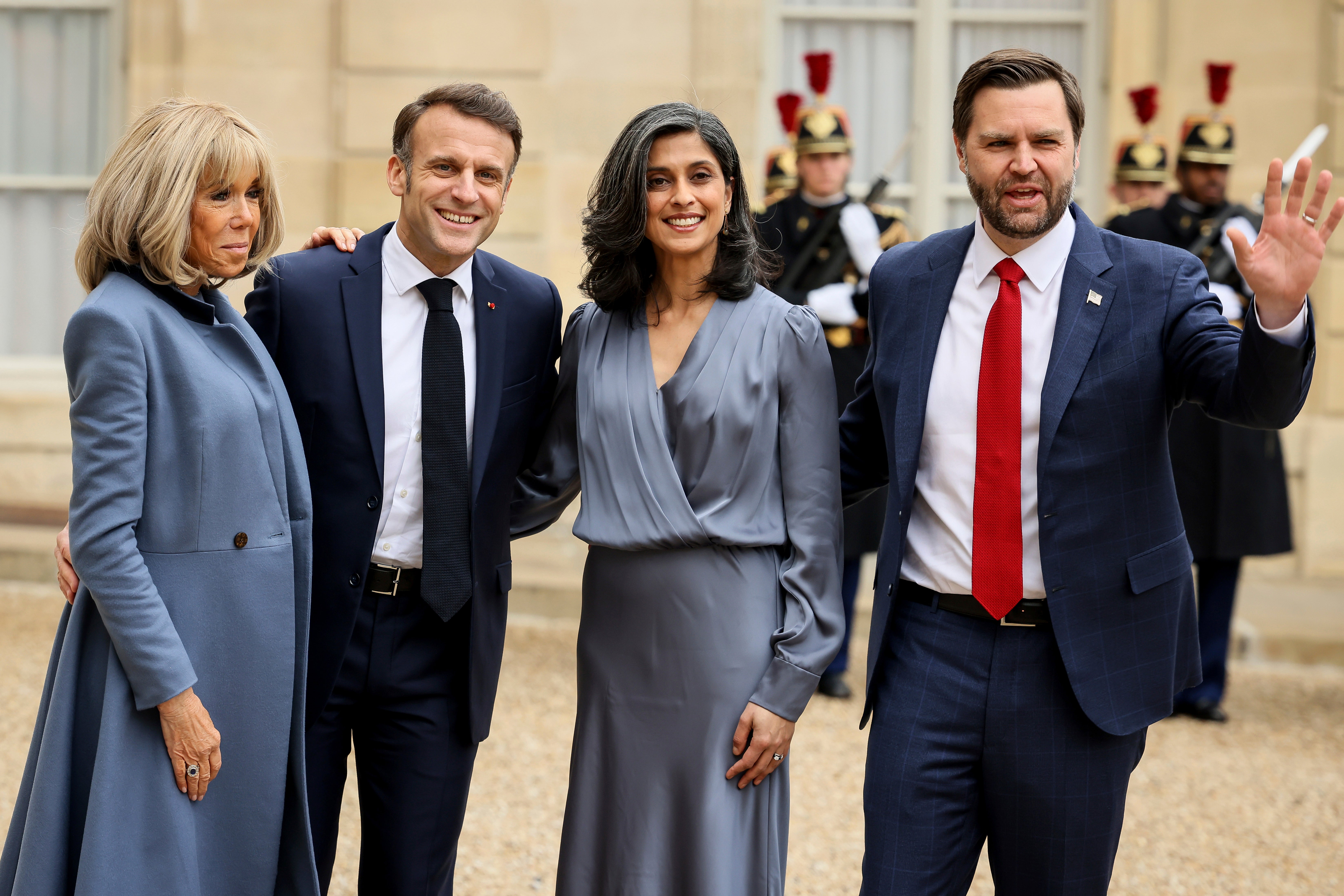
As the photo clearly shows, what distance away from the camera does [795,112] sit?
665cm

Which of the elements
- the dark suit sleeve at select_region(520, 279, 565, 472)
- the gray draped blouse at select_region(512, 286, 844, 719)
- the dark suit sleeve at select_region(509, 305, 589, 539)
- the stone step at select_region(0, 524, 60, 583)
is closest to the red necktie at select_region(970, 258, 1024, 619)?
the gray draped blouse at select_region(512, 286, 844, 719)

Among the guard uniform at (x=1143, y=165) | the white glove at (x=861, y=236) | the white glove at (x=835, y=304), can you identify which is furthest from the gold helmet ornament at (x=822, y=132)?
the guard uniform at (x=1143, y=165)

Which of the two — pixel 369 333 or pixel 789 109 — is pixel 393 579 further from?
pixel 789 109

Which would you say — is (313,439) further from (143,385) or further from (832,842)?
(832,842)

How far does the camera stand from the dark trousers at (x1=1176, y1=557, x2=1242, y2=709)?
5500 mm

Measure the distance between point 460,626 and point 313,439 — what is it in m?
0.46

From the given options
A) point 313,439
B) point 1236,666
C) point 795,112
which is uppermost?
point 795,112

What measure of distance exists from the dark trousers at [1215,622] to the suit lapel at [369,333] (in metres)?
4.04

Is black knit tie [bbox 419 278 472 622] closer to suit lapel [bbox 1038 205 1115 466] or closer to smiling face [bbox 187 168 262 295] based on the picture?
smiling face [bbox 187 168 262 295]

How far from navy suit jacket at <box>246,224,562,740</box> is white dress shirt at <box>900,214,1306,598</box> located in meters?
0.82

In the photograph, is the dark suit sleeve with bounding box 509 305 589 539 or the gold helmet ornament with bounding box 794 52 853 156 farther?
the gold helmet ornament with bounding box 794 52 853 156

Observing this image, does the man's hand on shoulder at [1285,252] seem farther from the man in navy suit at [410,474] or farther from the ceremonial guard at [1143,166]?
the ceremonial guard at [1143,166]

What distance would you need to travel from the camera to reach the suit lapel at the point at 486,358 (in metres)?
2.64

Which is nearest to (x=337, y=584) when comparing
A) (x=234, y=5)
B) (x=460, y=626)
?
(x=460, y=626)
